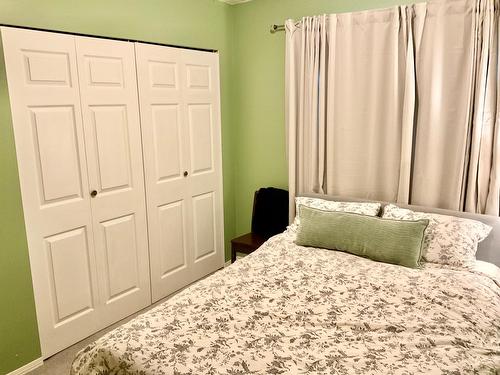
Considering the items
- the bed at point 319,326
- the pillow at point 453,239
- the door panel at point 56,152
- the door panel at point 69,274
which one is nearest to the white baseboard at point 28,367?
the door panel at point 69,274

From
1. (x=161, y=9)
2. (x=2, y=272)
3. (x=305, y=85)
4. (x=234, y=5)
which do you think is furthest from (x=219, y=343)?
(x=234, y=5)

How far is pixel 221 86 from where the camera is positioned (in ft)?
11.5

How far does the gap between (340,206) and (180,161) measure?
129 centimetres

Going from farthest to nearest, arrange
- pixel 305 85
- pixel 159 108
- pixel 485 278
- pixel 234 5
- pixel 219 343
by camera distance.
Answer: pixel 234 5
pixel 305 85
pixel 159 108
pixel 485 278
pixel 219 343

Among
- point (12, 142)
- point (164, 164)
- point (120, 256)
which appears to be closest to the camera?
point (12, 142)

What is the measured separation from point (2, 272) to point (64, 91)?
3.57 feet

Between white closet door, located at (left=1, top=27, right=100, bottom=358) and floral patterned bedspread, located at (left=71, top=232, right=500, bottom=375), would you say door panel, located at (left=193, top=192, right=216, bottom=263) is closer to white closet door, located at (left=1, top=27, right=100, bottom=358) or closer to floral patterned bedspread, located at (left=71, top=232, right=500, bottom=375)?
white closet door, located at (left=1, top=27, right=100, bottom=358)

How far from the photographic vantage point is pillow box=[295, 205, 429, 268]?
235cm

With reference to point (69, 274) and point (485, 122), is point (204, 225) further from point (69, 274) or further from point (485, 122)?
point (485, 122)

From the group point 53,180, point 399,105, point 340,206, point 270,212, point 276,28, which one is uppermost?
point 276,28

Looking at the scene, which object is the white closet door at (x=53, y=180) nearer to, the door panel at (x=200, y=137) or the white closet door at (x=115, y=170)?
the white closet door at (x=115, y=170)

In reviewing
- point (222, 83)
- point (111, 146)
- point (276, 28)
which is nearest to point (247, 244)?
point (111, 146)

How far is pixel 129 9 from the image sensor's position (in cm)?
269

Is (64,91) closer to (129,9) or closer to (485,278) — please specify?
(129,9)
